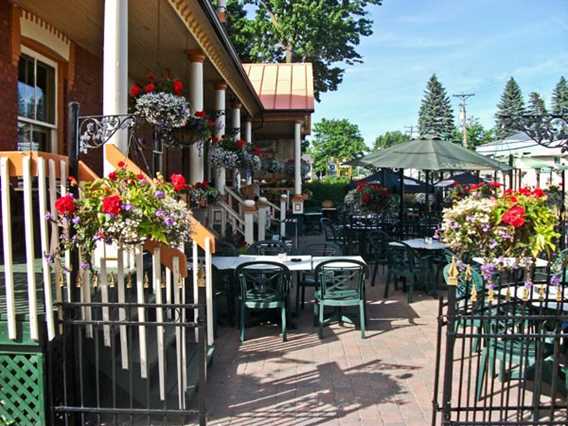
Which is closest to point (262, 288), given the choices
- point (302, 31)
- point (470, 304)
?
point (470, 304)

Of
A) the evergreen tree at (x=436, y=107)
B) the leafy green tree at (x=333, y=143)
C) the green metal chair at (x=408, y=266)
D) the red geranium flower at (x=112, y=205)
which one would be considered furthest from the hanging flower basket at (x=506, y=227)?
the evergreen tree at (x=436, y=107)

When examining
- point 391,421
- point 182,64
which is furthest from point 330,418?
point 182,64

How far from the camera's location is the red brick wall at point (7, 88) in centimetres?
560

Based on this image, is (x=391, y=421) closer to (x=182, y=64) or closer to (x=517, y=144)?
(x=182, y=64)

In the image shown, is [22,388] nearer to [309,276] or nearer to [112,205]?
[112,205]

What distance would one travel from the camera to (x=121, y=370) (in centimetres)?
366

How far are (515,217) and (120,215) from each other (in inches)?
92.6

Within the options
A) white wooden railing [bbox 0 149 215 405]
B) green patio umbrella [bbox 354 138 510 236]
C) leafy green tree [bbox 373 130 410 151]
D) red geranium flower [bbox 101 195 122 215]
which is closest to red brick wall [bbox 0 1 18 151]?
white wooden railing [bbox 0 149 215 405]

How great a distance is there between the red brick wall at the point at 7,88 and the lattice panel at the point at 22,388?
132 inches

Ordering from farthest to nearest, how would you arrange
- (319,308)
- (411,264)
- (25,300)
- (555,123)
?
(411,264) → (319,308) → (555,123) → (25,300)

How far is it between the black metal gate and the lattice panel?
248 cm

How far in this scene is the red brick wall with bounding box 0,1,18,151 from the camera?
5602 mm

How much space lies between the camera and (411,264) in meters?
7.52

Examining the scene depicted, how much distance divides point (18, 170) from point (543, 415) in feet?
13.1
